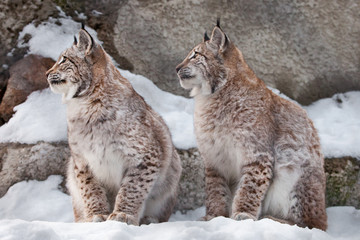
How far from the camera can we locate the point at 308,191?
4855mm

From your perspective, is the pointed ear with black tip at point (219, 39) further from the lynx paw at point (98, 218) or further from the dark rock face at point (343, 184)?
the dark rock face at point (343, 184)

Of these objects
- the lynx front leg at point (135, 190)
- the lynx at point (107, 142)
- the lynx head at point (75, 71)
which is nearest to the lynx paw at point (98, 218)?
the lynx at point (107, 142)

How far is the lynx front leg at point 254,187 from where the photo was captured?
184 inches

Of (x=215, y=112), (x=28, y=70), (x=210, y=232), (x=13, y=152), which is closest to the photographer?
(x=210, y=232)

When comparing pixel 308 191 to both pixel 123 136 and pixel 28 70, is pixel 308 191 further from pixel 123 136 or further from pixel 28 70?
pixel 28 70

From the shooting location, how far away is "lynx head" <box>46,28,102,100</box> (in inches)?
192

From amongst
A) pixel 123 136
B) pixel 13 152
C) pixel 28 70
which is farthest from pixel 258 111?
pixel 28 70

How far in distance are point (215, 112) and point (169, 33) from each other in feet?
10.2

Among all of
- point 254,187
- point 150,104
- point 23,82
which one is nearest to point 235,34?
point 150,104

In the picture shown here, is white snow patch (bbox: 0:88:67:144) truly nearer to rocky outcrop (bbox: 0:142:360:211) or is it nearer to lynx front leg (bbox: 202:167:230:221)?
rocky outcrop (bbox: 0:142:360:211)

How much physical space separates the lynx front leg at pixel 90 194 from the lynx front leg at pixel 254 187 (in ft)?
4.13

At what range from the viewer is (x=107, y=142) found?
471 cm

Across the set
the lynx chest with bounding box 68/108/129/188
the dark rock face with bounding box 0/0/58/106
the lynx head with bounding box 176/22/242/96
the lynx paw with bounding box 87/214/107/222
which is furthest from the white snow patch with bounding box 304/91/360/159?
the dark rock face with bounding box 0/0/58/106

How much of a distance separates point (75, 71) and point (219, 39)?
1528mm
